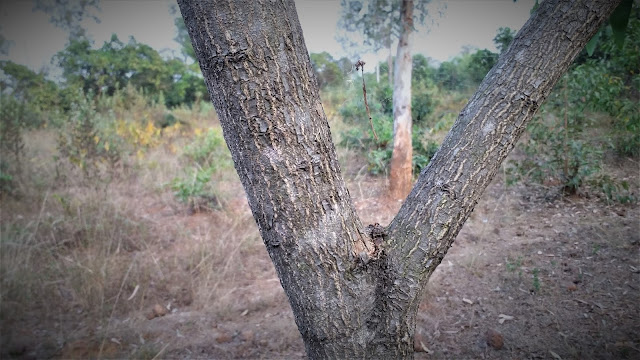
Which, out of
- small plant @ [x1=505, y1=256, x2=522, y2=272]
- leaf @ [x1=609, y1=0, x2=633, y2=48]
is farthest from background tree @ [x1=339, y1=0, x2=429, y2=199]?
leaf @ [x1=609, y1=0, x2=633, y2=48]

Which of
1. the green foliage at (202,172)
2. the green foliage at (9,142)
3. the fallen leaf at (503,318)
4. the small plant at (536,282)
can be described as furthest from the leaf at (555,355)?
the green foliage at (9,142)

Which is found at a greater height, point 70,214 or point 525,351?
point 70,214

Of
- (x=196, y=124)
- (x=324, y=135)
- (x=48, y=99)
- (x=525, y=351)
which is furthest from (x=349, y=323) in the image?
(x=196, y=124)

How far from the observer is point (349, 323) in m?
1.00

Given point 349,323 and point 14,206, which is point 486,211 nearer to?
point 349,323

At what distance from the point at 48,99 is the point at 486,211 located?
23.2ft

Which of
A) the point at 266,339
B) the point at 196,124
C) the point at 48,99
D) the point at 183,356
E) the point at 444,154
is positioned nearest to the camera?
the point at 444,154

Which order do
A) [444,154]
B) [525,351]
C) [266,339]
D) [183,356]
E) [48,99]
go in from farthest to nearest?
[48,99]
[266,339]
[183,356]
[525,351]
[444,154]

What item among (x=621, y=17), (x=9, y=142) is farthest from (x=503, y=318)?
(x=9, y=142)

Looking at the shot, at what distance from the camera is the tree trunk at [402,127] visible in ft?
12.7

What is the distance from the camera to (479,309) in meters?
2.15

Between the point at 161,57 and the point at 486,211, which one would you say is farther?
the point at 161,57

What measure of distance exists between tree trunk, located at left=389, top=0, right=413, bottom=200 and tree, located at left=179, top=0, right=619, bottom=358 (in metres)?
2.92

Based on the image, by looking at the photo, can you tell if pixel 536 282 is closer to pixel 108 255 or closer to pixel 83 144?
pixel 108 255
